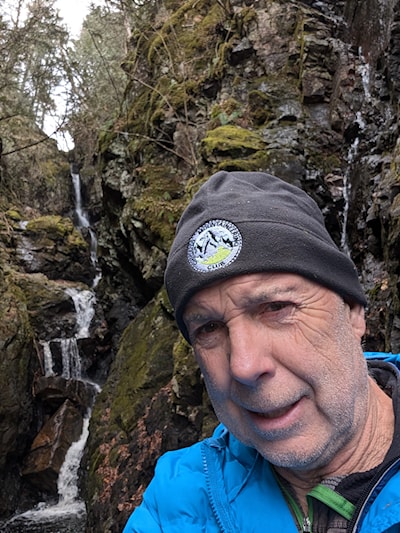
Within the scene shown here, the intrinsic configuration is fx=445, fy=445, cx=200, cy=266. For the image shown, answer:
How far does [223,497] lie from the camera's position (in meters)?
1.36

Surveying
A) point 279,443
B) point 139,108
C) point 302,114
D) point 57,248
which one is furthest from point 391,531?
point 57,248

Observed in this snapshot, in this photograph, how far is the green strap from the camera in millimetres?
1232

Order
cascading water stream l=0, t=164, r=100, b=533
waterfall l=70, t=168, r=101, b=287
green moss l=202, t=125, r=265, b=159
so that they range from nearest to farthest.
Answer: green moss l=202, t=125, r=265, b=159, cascading water stream l=0, t=164, r=100, b=533, waterfall l=70, t=168, r=101, b=287

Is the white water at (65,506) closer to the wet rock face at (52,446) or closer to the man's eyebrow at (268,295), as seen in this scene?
the wet rock face at (52,446)

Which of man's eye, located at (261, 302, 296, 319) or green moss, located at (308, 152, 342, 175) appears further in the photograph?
green moss, located at (308, 152, 342, 175)

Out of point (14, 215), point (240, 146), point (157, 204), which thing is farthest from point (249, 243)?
point (14, 215)

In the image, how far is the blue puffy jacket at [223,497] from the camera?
120 cm

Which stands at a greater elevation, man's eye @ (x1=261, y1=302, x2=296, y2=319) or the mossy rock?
man's eye @ (x1=261, y1=302, x2=296, y2=319)

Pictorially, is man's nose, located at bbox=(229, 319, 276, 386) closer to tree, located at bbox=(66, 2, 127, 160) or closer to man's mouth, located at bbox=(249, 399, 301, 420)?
man's mouth, located at bbox=(249, 399, 301, 420)

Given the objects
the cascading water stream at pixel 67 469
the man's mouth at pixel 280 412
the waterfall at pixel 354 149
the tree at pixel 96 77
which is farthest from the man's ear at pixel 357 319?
the tree at pixel 96 77

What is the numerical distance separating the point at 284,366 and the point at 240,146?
6174mm

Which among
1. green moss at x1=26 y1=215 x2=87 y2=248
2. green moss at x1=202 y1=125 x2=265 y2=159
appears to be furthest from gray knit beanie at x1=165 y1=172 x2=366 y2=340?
green moss at x1=26 y1=215 x2=87 y2=248

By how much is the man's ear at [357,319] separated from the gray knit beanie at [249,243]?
3 centimetres

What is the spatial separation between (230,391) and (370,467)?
49 cm
